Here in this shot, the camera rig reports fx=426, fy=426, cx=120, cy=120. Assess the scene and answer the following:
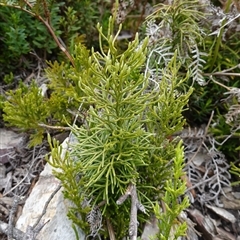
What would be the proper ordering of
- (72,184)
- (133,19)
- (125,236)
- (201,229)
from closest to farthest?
(72,184), (125,236), (201,229), (133,19)

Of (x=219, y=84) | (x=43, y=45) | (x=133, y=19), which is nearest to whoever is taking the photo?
(x=219, y=84)

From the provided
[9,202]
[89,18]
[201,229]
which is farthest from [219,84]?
[9,202]

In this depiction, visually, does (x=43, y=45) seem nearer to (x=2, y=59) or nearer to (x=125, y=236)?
(x=2, y=59)

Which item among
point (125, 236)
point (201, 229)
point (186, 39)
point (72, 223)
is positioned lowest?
point (201, 229)

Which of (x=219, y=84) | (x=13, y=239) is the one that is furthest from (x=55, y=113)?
(x=219, y=84)

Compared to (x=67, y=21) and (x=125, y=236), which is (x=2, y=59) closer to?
(x=67, y=21)

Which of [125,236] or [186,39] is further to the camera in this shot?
[186,39]

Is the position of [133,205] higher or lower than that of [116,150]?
lower

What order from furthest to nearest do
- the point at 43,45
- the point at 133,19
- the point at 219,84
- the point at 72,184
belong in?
the point at 133,19
the point at 43,45
the point at 219,84
the point at 72,184

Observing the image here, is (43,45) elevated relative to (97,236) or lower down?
elevated
